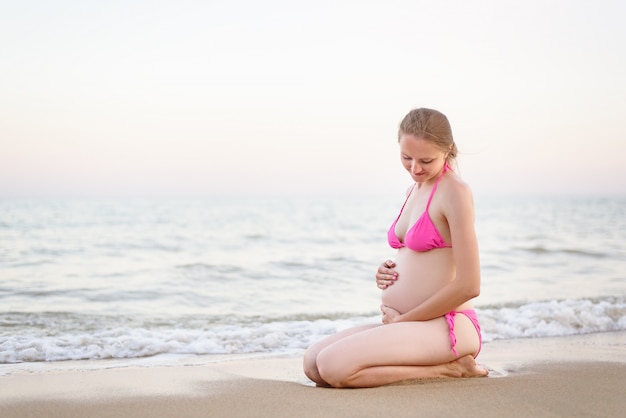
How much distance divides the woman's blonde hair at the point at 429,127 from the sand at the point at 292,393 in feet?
4.68

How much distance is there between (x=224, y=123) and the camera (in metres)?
23.2

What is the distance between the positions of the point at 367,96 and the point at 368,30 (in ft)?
7.40

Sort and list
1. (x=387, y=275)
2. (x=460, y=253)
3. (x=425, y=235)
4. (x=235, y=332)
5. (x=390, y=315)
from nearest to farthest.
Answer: (x=460, y=253)
(x=425, y=235)
(x=390, y=315)
(x=387, y=275)
(x=235, y=332)

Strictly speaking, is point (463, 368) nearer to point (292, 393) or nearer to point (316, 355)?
point (316, 355)

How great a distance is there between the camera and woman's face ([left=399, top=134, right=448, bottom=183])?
12.3 ft

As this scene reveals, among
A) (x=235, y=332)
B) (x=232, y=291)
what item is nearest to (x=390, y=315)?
(x=235, y=332)

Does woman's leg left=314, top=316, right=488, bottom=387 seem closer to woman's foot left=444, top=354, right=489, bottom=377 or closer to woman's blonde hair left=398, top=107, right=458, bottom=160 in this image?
woman's foot left=444, top=354, right=489, bottom=377

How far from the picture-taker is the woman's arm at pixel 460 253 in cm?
360

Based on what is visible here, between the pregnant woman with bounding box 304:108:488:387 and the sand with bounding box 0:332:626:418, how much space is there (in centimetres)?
12

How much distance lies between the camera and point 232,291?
9.80 meters

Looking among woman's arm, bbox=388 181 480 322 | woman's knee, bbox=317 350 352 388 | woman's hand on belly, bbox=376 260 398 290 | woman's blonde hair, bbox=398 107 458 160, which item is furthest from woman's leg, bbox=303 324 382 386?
woman's blonde hair, bbox=398 107 458 160

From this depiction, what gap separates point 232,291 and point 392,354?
20.8 ft

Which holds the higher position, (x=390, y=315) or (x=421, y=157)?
(x=421, y=157)

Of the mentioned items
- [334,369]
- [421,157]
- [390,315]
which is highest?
[421,157]
